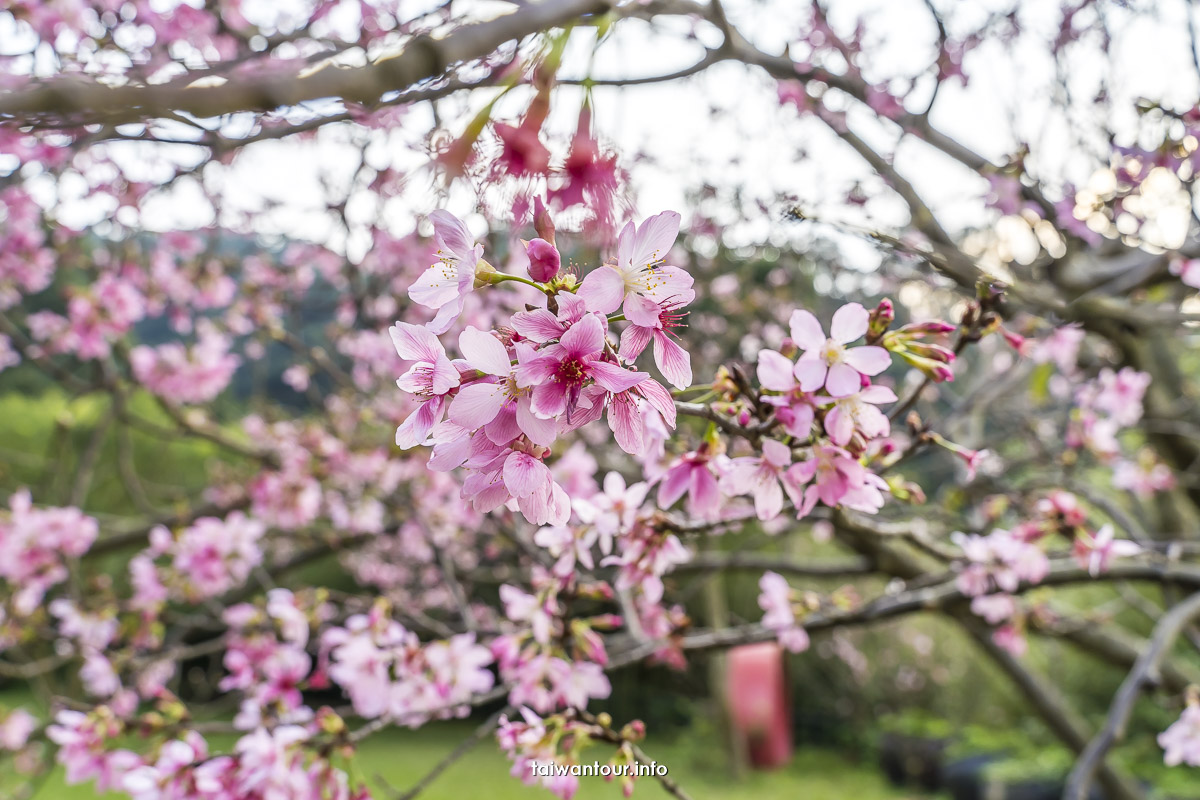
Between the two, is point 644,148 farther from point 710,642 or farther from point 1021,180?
point 710,642

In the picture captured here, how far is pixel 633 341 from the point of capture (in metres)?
0.59

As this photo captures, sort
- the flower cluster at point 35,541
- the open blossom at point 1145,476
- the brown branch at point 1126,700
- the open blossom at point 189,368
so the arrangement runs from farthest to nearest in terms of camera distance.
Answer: the open blossom at point 189,368, the open blossom at point 1145,476, the flower cluster at point 35,541, the brown branch at point 1126,700

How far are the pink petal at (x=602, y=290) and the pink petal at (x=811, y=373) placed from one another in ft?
0.74

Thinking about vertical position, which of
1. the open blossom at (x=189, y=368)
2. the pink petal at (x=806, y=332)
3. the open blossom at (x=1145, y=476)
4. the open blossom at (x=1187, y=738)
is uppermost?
the open blossom at (x=189, y=368)

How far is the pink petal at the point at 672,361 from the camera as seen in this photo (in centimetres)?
61

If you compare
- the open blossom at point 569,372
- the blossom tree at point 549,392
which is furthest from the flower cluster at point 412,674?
the open blossom at point 569,372

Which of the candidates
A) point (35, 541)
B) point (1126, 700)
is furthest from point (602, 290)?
point (35, 541)

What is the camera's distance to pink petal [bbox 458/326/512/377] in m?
0.54

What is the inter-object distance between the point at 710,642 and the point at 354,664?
0.71 m

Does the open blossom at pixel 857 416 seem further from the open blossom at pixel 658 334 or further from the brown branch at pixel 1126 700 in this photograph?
the brown branch at pixel 1126 700

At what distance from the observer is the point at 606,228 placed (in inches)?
26.7

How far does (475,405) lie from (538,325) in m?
0.08

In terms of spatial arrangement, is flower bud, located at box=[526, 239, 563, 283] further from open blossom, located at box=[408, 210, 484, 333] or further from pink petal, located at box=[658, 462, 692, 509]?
pink petal, located at box=[658, 462, 692, 509]

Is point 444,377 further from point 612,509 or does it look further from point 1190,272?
point 1190,272
